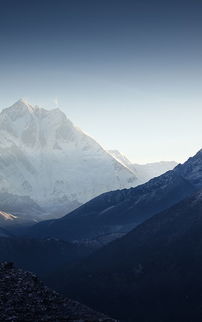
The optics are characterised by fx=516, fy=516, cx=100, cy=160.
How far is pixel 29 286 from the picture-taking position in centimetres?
9319

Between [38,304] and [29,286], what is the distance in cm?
642

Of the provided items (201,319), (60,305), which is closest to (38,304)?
(60,305)

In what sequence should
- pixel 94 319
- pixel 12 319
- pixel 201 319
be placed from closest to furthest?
pixel 12 319 → pixel 94 319 → pixel 201 319

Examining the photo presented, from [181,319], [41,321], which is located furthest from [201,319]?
[41,321]

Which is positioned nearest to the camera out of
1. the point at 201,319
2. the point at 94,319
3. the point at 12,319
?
the point at 12,319

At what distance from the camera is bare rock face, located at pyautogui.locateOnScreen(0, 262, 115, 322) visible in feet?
270

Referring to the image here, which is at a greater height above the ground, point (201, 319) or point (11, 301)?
point (11, 301)

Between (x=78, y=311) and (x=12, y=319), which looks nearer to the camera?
(x=12, y=319)

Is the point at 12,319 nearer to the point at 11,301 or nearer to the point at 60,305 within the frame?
the point at 11,301

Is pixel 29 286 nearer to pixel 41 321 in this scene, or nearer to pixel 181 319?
pixel 41 321

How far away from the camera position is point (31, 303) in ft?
285

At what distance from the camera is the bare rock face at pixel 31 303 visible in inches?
3246

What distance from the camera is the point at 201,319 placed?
631 feet

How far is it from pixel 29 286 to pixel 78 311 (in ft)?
34.1
